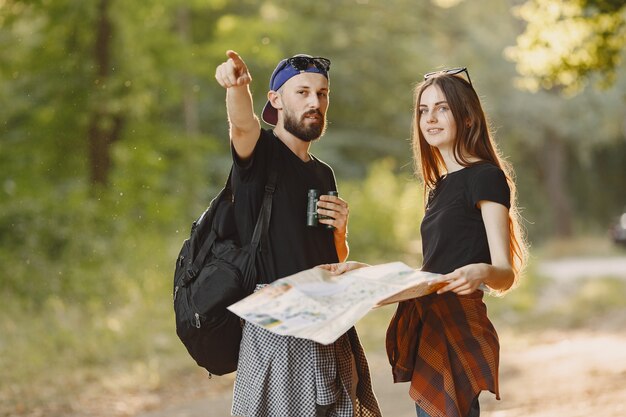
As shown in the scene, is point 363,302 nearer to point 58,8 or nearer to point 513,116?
point 58,8

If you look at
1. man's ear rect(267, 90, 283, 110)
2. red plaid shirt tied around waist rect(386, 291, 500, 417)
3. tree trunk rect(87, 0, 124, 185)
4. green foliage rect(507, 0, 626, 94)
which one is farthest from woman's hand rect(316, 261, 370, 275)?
tree trunk rect(87, 0, 124, 185)

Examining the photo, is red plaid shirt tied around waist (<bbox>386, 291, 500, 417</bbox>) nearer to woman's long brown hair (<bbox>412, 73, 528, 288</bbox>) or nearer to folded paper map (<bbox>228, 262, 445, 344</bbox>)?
woman's long brown hair (<bbox>412, 73, 528, 288</bbox>)

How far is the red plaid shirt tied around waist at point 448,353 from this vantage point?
129 inches

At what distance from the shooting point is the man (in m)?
3.35

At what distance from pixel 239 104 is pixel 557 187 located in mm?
26010

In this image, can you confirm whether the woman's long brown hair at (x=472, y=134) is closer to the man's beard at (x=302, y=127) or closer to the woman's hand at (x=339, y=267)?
the man's beard at (x=302, y=127)

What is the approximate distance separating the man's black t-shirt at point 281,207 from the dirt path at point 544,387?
3538mm

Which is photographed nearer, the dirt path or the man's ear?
the man's ear

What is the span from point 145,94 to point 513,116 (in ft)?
51.8

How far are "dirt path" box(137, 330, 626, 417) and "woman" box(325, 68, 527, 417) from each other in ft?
10.7

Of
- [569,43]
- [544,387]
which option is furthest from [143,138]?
[544,387]

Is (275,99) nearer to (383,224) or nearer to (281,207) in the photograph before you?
(281,207)

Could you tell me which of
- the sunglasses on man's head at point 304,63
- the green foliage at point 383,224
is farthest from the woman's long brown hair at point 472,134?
the green foliage at point 383,224

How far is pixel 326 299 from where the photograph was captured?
2.99 metres
